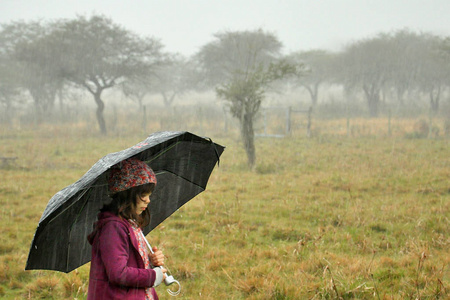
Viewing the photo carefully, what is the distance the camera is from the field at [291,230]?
13.6 feet

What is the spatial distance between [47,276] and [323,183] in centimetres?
593

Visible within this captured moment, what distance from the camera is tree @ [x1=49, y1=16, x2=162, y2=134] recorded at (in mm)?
23203

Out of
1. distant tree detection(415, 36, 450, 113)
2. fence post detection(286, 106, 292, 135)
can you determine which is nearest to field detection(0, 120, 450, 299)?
fence post detection(286, 106, 292, 135)

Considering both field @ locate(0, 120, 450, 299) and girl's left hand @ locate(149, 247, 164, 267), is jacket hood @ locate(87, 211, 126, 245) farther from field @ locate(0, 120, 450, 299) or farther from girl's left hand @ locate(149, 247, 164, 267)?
field @ locate(0, 120, 450, 299)

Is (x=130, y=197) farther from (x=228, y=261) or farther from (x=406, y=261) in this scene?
(x=406, y=261)

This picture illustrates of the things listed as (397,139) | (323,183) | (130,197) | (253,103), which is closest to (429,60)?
(397,139)

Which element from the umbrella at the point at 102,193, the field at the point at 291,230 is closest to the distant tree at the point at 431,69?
the field at the point at 291,230

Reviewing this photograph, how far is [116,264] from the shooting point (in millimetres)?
1993

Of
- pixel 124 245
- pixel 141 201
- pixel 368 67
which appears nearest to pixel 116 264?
pixel 124 245

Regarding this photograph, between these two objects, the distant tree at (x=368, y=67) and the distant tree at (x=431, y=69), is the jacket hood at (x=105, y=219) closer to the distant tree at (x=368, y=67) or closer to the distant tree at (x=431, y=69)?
the distant tree at (x=368, y=67)

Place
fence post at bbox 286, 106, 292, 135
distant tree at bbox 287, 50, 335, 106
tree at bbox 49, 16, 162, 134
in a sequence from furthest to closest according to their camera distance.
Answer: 1. distant tree at bbox 287, 50, 335, 106
2. tree at bbox 49, 16, 162, 134
3. fence post at bbox 286, 106, 292, 135

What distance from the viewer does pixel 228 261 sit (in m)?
4.87

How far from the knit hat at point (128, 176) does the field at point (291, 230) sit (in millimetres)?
2267

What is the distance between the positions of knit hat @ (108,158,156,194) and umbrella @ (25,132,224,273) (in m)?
0.06
